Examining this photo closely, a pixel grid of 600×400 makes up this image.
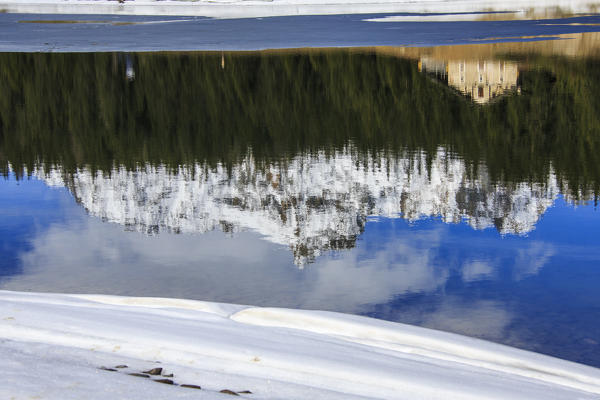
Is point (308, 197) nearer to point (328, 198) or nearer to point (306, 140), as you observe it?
point (328, 198)

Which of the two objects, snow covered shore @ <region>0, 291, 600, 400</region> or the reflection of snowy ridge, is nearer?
snow covered shore @ <region>0, 291, 600, 400</region>

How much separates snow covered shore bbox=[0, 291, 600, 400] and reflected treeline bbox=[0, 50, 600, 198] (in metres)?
6.42

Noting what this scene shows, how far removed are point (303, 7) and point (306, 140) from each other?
67433mm

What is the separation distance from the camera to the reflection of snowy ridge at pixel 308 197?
9312 millimetres

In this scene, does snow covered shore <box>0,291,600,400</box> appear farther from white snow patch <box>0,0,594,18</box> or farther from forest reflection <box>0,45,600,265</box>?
white snow patch <box>0,0,594,18</box>

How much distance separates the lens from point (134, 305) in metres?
6.24

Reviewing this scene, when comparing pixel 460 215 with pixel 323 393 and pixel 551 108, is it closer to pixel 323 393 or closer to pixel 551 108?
pixel 323 393

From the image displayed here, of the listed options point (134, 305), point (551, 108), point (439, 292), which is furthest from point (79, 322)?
point (551, 108)

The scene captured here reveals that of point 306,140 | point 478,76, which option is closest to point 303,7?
point 478,76

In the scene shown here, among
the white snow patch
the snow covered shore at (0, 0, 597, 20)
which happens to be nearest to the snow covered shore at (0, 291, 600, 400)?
the snow covered shore at (0, 0, 597, 20)

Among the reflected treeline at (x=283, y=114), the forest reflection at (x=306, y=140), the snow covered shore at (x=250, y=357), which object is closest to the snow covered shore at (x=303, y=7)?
the reflected treeline at (x=283, y=114)

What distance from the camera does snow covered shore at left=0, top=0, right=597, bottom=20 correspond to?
68188 millimetres

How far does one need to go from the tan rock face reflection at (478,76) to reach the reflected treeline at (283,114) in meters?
0.39

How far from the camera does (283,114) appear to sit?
790 inches
